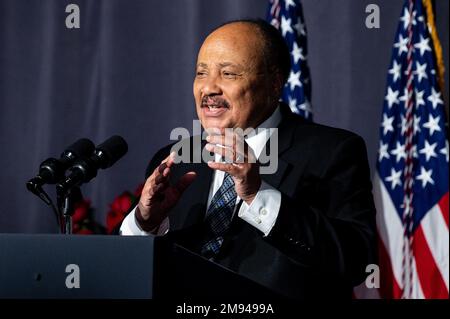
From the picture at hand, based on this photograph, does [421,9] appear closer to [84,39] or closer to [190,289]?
[84,39]

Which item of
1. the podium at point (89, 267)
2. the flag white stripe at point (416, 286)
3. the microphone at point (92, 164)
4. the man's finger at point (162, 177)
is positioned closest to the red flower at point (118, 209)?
the flag white stripe at point (416, 286)

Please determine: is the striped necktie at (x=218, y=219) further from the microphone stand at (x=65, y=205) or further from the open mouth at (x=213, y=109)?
the microphone stand at (x=65, y=205)

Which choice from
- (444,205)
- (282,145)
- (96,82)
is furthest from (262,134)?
(96,82)

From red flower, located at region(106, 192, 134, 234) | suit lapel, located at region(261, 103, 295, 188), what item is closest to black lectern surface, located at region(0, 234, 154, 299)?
suit lapel, located at region(261, 103, 295, 188)

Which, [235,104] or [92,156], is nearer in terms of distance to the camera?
[92,156]

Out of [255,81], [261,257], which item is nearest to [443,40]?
[255,81]

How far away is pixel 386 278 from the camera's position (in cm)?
389

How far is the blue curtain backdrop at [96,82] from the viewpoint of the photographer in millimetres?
4402

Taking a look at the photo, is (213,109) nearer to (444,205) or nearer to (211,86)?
(211,86)

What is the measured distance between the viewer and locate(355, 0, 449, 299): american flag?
3.76m

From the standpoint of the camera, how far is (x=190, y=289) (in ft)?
4.09

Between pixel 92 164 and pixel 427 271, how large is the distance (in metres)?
2.51

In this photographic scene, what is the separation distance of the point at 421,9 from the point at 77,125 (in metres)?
2.07

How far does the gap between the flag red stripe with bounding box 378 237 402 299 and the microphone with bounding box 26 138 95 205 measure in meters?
2.40
